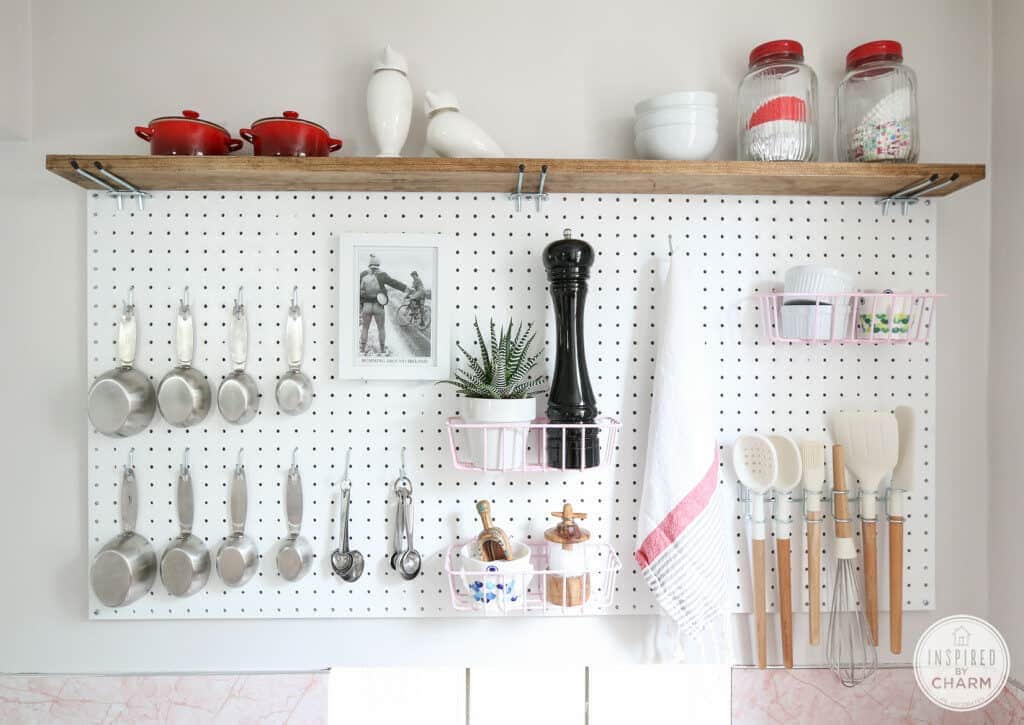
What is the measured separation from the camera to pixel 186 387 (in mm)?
1034

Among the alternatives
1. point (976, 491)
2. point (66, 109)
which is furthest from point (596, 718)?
point (66, 109)

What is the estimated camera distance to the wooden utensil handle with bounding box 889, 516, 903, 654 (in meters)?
1.04

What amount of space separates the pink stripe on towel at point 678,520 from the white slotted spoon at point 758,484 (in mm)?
97

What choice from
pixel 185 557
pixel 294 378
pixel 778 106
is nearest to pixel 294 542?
pixel 185 557

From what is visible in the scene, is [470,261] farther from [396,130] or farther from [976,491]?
[976,491]

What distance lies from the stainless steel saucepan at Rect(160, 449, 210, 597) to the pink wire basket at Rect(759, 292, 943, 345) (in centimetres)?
108

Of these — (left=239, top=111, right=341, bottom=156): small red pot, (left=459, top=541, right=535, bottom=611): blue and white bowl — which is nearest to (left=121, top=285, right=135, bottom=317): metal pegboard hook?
(left=239, top=111, right=341, bottom=156): small red pot

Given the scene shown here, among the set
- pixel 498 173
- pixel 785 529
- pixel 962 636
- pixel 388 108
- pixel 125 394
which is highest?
pixel 388 108

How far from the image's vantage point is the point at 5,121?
1025 mm

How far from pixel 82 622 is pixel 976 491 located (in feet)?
5.42

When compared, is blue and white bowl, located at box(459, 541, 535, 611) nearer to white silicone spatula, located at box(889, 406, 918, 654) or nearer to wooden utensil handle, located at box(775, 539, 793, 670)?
wooden utensil handle, located at box(775, 539, 793, 670)

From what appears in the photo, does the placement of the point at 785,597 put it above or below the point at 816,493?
below

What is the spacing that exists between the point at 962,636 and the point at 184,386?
147 centimetres

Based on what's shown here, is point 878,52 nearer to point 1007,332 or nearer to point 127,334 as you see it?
point 1007,332
